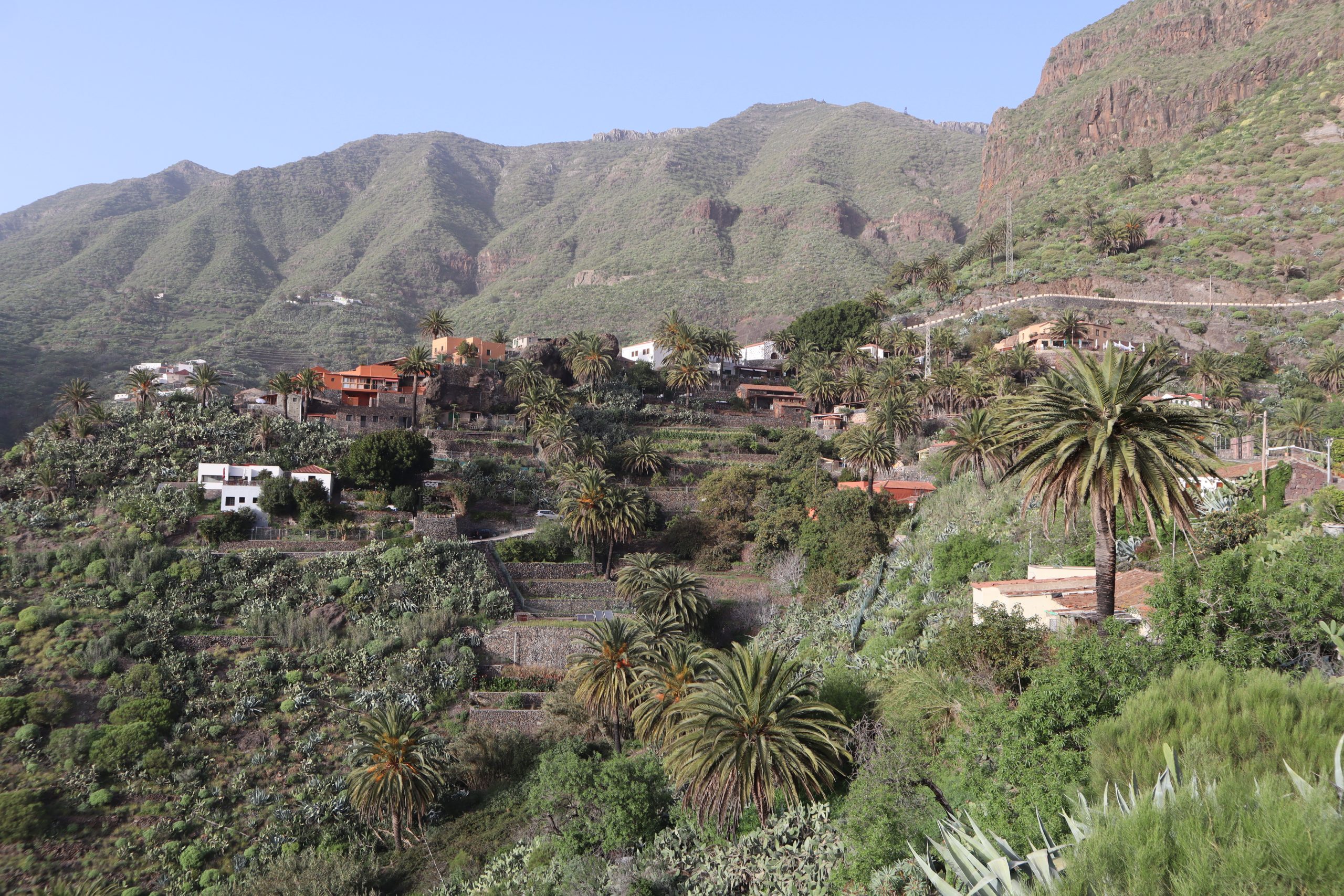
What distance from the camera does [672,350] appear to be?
8219cm

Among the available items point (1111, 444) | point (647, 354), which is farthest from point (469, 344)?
point (1111, 444)

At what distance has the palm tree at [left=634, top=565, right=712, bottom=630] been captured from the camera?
140 feet

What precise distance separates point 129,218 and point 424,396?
127 meters

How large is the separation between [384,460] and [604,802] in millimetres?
31632

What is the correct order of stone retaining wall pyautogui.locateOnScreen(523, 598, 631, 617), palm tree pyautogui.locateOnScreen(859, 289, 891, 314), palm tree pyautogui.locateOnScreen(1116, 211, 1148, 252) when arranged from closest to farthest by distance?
stone retaining wall pyautogui.locateOnScreen(523, 598, 631, 617) < palm tree pyautogui.locateOnScreen(1116, 211, 1148, 252) < palm tree pyautogui.locateOnScreen(859, 289, 891, 314)

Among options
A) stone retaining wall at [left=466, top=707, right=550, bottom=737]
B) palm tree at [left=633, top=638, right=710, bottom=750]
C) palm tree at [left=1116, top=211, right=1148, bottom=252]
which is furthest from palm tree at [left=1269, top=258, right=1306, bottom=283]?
stone retaining wall at [left=466, top=707, right=550, bottom=737]

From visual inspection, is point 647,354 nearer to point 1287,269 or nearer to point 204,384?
point 204,384

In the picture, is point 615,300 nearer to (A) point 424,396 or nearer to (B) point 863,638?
(A) point 424,396

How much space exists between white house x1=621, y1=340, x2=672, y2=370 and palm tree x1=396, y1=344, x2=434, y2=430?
20.4 m

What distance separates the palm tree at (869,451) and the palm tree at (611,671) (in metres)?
21.5

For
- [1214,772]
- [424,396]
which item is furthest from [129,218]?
[1214,772]

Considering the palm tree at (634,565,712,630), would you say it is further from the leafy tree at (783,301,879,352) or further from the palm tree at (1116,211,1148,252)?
the palm tree at (1116,211,1148,252)

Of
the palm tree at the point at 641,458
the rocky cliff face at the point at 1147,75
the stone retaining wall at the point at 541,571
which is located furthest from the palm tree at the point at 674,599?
the rocky cliff face at the point at 1147,75

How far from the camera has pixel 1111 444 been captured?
18391mm
